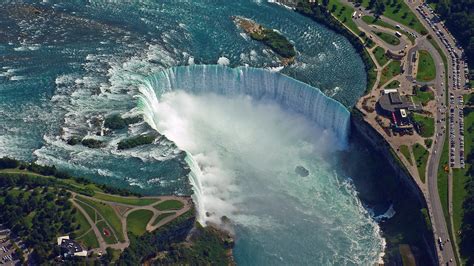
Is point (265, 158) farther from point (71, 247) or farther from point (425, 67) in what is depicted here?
point (71, 247)

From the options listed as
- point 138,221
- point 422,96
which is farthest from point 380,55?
point 138,221

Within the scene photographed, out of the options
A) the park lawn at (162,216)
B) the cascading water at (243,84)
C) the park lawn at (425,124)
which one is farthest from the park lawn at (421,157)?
the park lawn at (162,216)

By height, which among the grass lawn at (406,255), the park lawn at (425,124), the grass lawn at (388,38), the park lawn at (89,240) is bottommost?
the grass lawn at (406,255)

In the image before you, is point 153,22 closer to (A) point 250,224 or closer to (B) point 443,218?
(A) point 250,224

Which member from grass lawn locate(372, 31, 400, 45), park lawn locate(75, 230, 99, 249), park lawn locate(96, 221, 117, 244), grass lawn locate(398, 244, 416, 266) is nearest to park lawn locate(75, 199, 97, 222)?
park lawn locate(96, 221, 117, 244)

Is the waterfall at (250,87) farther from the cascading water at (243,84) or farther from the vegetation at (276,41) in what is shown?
the vegetation at (276,41)

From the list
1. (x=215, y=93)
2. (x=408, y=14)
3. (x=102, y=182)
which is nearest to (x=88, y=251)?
(x=102, y=182)
